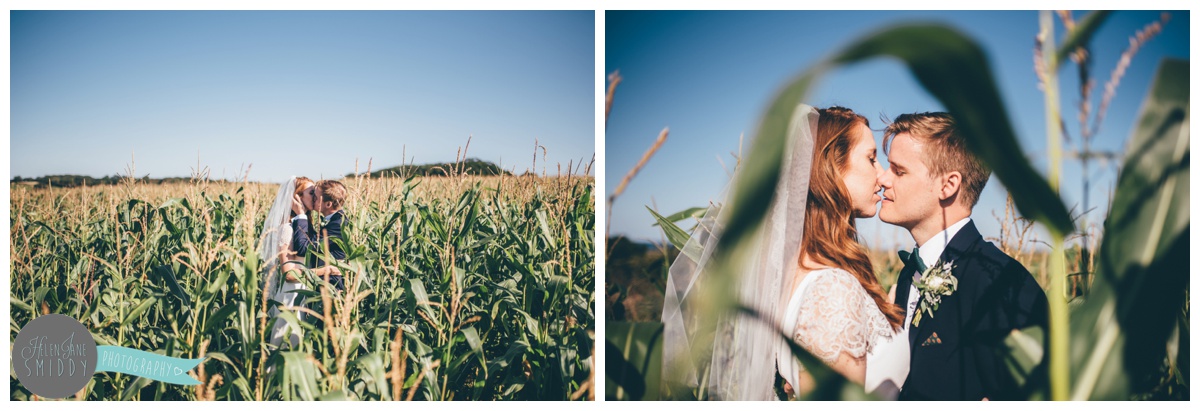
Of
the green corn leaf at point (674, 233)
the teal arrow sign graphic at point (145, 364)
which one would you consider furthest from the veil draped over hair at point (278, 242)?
the green corn leaf at point (674, 233)

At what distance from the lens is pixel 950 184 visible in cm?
193

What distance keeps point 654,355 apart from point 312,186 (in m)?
1.53

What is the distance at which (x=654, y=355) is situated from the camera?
1989 millimetres

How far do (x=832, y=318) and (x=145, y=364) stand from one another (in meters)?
2.41

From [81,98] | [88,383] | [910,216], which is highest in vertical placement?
[81,98]

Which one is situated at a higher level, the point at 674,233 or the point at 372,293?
the point at 674,233

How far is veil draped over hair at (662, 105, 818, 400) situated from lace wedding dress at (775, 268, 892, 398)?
51 mm

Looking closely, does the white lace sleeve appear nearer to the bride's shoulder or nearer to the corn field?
the bride's shoulder

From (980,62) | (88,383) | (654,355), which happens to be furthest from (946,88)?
(88,383)

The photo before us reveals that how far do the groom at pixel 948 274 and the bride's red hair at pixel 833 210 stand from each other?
0.12m

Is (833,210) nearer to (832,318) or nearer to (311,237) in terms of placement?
(832,318)

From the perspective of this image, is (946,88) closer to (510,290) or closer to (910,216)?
(910,216)

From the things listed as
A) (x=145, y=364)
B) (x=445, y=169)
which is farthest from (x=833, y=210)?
(x=145, y=364)

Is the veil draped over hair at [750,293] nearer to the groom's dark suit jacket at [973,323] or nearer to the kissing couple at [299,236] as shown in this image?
the groom's dark suit jacket at [973,323]
